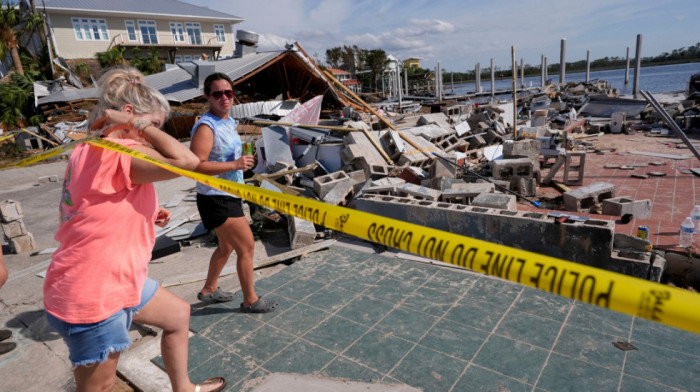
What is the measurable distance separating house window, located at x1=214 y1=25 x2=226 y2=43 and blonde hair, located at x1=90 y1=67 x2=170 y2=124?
45.0 m

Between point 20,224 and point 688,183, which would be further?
point 688,183

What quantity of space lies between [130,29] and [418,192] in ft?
132

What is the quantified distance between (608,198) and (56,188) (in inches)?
526

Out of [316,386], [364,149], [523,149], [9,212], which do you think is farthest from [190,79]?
[316,386]

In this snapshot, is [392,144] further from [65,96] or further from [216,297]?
[65,96]

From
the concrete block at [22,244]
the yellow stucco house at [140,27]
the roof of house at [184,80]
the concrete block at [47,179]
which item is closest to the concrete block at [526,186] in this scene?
the concrete block at [22,244]

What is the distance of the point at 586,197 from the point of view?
630 cm

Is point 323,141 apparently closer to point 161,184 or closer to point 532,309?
point 161,184

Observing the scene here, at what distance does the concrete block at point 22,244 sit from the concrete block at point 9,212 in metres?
0.33

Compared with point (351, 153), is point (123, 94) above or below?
above

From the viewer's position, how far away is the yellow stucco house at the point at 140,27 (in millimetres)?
33031

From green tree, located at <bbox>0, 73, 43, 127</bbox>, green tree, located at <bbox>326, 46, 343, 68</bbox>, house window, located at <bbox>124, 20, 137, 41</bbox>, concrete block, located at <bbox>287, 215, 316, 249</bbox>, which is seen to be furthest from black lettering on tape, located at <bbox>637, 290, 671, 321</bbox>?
green tree, located at <bbox>326, 46, 343, 68</bbox>

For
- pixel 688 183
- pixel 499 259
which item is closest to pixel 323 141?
pixel 688 183

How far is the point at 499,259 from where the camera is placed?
1.40 metres
